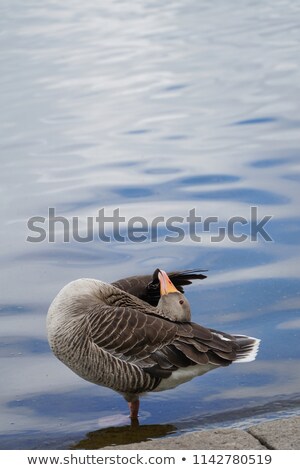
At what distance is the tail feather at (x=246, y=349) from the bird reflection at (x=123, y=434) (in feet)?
1.95

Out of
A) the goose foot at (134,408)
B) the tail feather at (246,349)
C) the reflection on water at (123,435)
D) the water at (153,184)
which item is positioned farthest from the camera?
the water at (153,184)

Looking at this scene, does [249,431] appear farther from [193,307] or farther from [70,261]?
[70,261]

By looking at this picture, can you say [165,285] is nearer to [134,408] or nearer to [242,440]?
[134,408]

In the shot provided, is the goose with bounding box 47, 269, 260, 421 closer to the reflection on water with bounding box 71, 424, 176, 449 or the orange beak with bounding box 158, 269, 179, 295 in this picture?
the orange beak with bounding box 158, 269, 179, 295

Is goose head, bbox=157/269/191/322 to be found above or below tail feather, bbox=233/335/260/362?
above

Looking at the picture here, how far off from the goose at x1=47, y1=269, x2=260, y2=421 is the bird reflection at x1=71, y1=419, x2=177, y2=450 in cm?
23

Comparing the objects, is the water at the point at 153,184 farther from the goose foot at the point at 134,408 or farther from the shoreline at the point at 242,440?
the shoreline at the point at 242,440

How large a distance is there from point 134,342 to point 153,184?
16.8 ft

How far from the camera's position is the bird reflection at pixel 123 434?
6176mm

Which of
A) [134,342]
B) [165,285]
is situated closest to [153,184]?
[165,285]

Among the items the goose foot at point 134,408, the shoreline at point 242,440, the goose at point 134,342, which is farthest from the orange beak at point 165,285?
the shoreline at point 242,440

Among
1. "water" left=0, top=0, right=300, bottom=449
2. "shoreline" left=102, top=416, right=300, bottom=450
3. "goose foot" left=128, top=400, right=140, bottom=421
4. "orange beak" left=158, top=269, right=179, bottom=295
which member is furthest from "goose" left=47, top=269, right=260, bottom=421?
"shoreline" left=102, top=416, right=300, bottom=450

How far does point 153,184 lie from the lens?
11.2 m

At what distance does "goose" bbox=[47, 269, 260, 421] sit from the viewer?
20.3 feet
